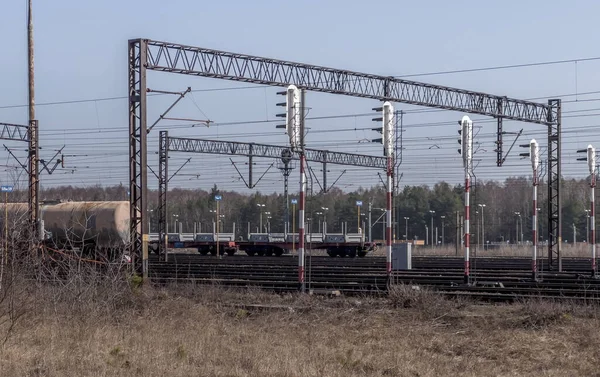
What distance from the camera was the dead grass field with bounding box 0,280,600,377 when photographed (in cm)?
1131

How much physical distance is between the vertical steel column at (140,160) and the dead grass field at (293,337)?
5.11 meters

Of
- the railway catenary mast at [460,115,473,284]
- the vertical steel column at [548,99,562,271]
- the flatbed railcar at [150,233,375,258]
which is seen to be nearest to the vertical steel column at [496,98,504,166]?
the vertical steel column at [548,99,562,271]

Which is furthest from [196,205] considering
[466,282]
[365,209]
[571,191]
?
[466,282]

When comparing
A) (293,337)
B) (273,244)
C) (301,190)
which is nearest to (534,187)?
(301,190)

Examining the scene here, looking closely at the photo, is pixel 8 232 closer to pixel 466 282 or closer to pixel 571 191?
pixel 466 282

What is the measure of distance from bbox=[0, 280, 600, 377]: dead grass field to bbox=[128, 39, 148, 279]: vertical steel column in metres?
5.11

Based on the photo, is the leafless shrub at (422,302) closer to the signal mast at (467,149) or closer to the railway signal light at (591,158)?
the signal mast at (467,149)

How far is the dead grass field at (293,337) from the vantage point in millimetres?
11312

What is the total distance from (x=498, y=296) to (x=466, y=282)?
392 cm

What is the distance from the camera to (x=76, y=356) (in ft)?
38.9

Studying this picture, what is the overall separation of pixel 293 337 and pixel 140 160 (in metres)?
11.6

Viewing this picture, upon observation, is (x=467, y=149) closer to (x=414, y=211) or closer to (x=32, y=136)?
(x=32, y=136)

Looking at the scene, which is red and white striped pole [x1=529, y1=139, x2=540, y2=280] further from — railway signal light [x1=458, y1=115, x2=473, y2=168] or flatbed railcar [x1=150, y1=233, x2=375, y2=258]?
flatbed railcar [x1=150, y1=233, x2=375, y2=258]

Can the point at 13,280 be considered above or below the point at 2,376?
above
